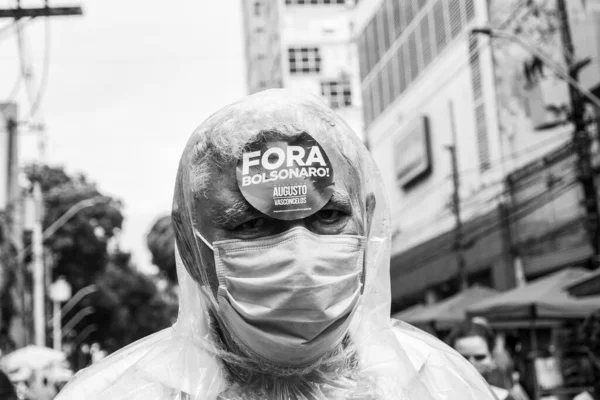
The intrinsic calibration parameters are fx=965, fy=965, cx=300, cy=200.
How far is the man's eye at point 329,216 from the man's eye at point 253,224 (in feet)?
0.38

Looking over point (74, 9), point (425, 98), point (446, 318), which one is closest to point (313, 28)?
point (425, 98)

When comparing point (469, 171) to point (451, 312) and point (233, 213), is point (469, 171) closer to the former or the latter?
point (451, 312)

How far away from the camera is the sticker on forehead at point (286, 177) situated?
1891 millimetres

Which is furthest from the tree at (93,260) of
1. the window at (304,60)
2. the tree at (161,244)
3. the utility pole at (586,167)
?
the utility pole at (586,167)

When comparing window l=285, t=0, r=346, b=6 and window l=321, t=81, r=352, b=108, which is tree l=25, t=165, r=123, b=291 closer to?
window l=321, t=81, r=352, b=108

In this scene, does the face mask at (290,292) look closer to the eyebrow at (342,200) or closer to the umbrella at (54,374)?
the eyebrow at (342,200)

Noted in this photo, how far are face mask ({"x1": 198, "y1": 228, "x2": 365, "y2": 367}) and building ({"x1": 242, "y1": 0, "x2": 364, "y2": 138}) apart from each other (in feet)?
178

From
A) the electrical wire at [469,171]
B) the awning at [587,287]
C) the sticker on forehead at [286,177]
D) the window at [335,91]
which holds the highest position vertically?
the window at [335,91]

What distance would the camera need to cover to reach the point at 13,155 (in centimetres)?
2486

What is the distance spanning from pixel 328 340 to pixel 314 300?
11 cm

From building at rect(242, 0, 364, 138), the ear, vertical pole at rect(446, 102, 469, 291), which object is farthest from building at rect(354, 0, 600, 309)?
the ear

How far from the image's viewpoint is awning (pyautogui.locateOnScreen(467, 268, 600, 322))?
10359 mm

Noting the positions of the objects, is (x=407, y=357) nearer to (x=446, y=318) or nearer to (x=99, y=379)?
(x=99, y=379)

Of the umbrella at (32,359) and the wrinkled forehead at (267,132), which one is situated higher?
the wrinkled forehead at (267,132)
